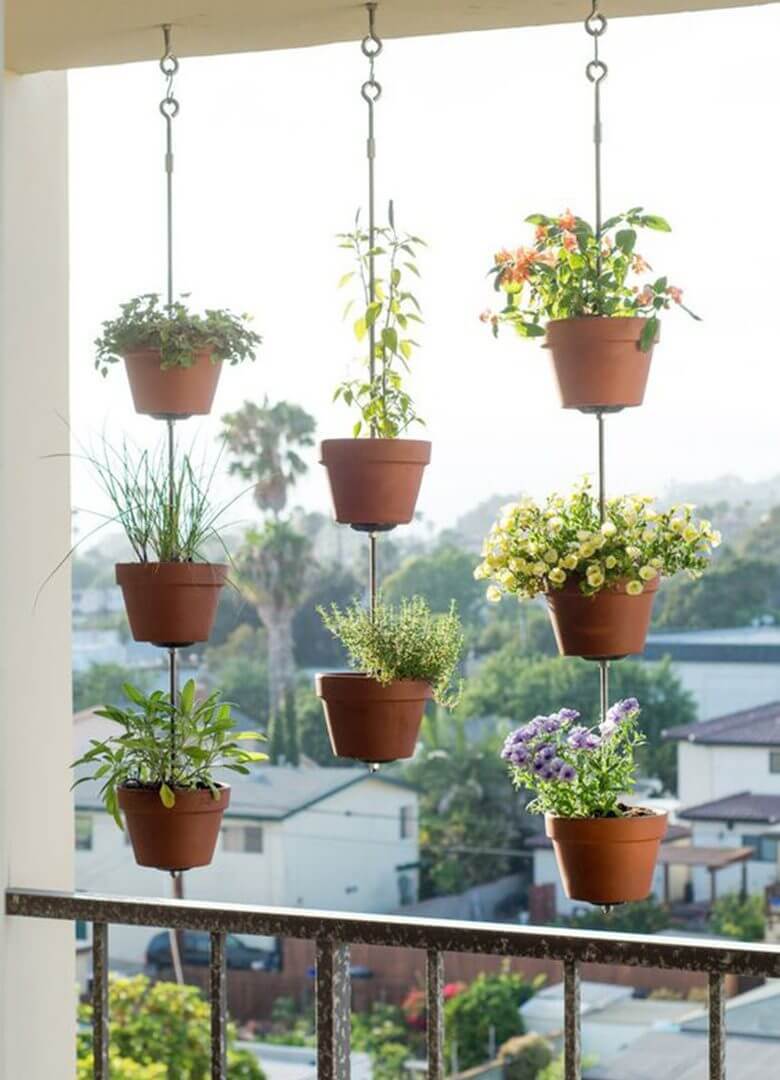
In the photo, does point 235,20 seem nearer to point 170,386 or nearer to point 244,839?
point 170,386

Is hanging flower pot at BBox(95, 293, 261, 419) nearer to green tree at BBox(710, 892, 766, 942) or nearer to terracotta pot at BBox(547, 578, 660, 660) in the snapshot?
terracotta pot at BBox(547, 578, 660, 660)

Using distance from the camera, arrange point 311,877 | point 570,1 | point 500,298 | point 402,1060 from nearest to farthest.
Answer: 1. point 570,1
2. point 500,298
3. point 402,1060
4. point 311,877

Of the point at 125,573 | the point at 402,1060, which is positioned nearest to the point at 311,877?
the point at 402,1060

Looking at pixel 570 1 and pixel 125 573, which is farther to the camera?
pixel 125 573

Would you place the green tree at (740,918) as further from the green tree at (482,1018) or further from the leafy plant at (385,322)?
the leafy plant at (385,322)

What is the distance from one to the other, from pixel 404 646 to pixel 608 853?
0.44 metres

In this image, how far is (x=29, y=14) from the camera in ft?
7.88

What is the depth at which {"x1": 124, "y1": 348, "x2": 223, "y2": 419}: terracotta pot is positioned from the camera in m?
2.67

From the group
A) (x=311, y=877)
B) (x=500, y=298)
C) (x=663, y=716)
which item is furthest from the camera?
(x=311, y=877)

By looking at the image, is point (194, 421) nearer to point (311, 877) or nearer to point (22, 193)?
point (22, 193)

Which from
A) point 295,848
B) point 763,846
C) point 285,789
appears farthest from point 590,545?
point 295,848

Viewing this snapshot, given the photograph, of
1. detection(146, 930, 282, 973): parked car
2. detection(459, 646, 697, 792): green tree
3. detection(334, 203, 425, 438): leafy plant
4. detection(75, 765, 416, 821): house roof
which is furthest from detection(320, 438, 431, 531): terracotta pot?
detection(75, 765, 416, 821): house roof

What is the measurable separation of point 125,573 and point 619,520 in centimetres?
80

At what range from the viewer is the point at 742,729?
30.9 m
